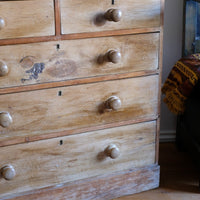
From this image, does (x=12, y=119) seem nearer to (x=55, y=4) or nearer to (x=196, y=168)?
(x=55, y=4)

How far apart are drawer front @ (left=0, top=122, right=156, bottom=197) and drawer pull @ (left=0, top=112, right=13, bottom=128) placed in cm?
11

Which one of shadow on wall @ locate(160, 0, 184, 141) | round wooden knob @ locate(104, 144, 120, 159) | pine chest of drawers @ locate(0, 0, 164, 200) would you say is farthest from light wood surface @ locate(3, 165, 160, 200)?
shadow on wall @ locate(160, 0, 184, 141)

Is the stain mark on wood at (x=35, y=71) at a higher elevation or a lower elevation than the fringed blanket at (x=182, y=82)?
higher

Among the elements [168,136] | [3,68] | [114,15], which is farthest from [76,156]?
[168,136]

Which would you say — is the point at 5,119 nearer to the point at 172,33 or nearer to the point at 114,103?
the point at 114,103

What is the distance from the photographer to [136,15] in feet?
Answer: 4.51

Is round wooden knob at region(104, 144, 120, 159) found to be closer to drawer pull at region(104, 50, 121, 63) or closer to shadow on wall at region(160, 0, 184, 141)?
drawer pull at region(104, 50, 121, 63)

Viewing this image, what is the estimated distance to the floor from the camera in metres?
1.63

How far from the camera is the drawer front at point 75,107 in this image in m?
1.33

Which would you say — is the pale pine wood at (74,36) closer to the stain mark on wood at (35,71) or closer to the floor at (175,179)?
the stain mark on wood at (35,71)

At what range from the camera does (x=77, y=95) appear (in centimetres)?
140

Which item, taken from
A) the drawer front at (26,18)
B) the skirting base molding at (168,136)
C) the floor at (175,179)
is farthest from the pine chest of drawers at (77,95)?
the skirting base molding at (168,136)

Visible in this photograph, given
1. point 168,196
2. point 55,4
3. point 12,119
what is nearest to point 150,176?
point 168,196

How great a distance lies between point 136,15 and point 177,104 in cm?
52
